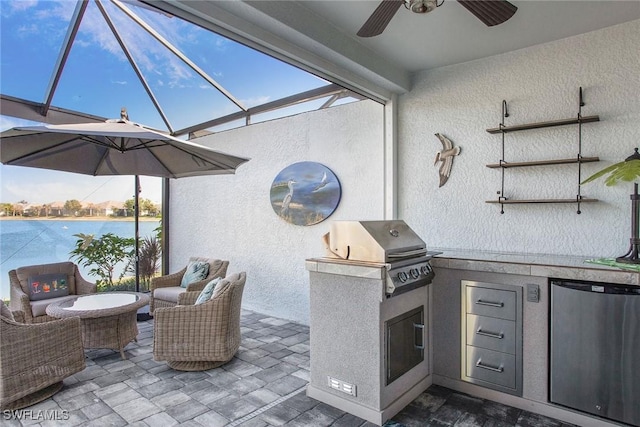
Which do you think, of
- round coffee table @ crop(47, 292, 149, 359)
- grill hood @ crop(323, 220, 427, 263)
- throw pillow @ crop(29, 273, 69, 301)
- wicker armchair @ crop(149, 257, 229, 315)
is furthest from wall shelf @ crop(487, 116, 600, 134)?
throw pillow @ crop(29, 273, 69, 301)

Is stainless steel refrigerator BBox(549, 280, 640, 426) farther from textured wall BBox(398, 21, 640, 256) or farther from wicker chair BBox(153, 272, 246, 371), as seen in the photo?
wicker chair BBox(153, 272, 246, 371)

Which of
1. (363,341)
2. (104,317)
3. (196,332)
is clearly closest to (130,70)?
(104,317)

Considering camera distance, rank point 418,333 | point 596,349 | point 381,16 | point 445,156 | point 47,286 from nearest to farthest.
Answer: point 381,16, point 596,349, point 418,333, point 445,156, point 47,286

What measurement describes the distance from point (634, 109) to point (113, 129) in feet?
14.2

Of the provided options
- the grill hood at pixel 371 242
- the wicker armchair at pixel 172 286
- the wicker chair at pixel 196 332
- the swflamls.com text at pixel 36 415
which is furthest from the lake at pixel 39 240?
the grill hood at pixel 371 242

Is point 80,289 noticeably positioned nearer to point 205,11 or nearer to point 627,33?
point 205,11

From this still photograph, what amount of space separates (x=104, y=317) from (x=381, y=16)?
3708 mm

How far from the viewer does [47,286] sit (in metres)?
4.34

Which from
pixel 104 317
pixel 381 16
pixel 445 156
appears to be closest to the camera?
pixel 381 16

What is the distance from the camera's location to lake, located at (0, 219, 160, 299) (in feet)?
16.0

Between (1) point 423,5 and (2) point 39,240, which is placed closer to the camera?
(1) point 423,5

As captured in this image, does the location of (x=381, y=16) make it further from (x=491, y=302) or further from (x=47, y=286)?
(x=47, y=286)

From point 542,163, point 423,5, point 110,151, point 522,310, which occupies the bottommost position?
point 522,310

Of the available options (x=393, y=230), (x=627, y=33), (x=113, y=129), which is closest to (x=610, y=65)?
(x=627, y=33)
